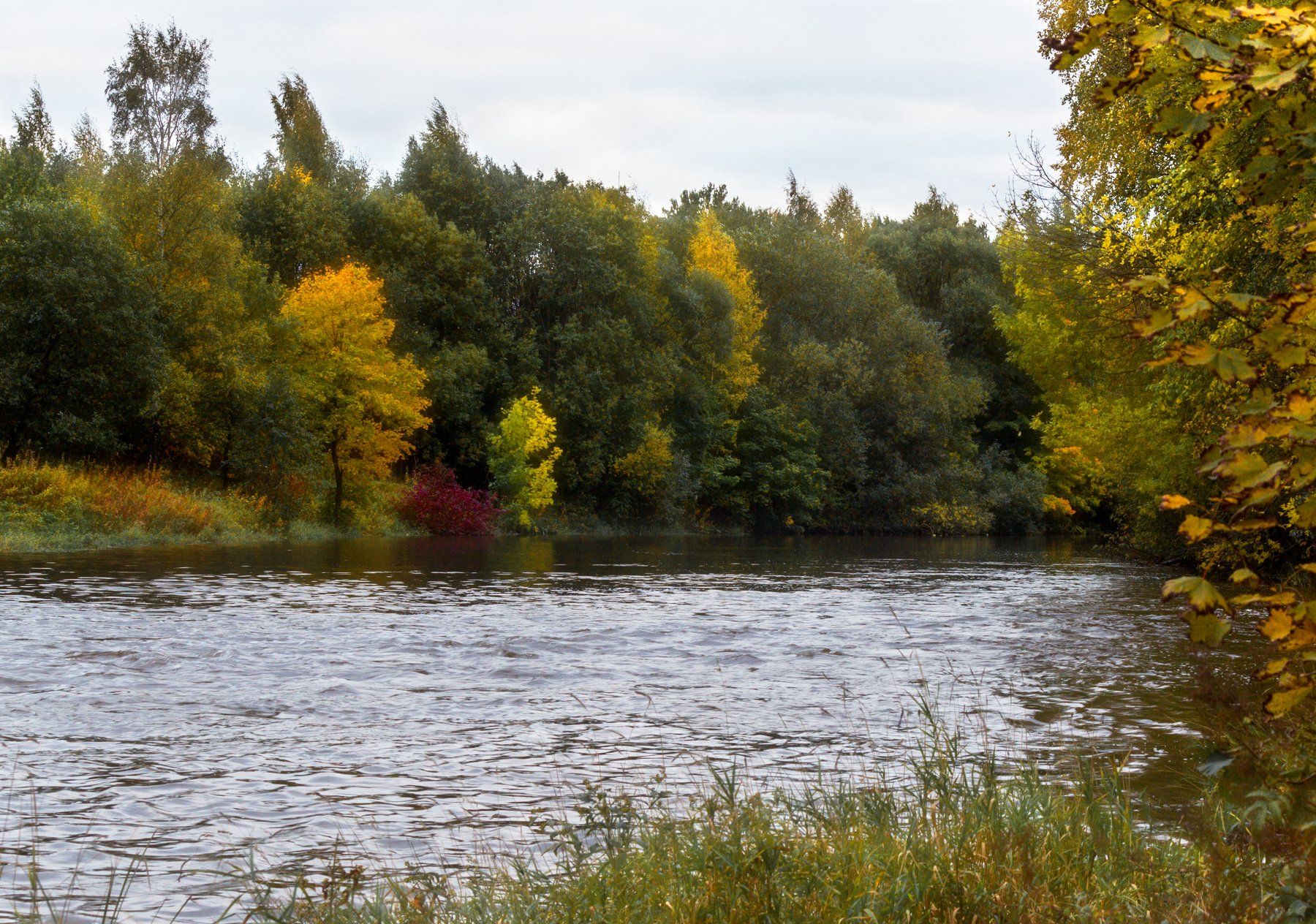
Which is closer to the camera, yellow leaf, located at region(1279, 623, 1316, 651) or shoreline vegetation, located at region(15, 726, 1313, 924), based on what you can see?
yellow leaf, located at region(1279, 623, 1316, 651)

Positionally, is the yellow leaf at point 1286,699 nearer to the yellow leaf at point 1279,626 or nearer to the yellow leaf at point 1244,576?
the yellow leaf at point 1279,626

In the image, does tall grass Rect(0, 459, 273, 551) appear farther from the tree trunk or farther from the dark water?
the tree trunk

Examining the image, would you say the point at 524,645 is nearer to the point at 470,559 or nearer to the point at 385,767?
the point at 385,767

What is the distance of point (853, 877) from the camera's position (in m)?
4.85

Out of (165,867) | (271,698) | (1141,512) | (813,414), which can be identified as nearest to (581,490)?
(813,414)

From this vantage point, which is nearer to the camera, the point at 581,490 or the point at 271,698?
the point at 271,698

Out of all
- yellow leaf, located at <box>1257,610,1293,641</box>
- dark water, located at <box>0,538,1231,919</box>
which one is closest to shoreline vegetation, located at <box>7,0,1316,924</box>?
yellow leaf, located at <box>1257,610,1293,641</box>

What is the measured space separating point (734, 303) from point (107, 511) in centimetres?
3653

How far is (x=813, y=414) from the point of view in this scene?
64.3 metres

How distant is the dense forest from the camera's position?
37406 mm

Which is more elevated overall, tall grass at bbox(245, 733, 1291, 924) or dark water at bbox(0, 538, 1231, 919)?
tall grass at bbox(245, 733, 1291, 924)

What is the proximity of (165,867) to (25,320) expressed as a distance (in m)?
32.3

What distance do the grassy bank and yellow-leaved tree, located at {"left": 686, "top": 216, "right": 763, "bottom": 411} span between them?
96.3ft

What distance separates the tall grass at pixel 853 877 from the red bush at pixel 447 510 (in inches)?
1638
